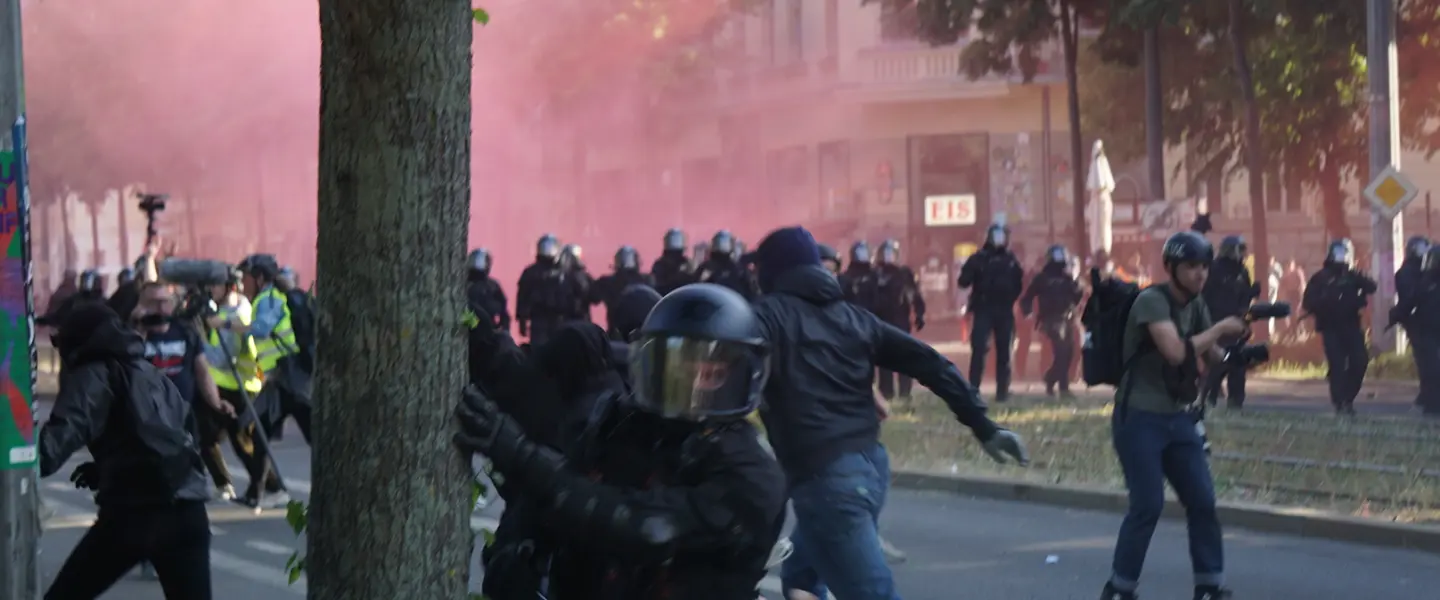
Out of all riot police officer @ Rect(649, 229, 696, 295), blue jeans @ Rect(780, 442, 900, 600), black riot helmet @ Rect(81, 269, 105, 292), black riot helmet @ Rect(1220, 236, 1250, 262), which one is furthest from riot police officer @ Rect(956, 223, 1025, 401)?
blue jeans @ Rect(780, 442, 900, 600)

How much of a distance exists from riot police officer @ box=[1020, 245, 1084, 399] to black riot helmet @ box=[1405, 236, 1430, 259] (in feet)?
11.5

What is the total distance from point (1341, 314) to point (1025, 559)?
8735 millimetres

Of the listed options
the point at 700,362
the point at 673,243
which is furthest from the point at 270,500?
the point at 700,362

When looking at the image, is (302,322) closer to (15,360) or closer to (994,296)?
(994,296)

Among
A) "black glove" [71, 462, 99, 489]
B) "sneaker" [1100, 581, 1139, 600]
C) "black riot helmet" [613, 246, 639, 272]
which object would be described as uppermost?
"black riot helmet" [613, 246, 639, 272]

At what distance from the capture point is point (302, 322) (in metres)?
13.9

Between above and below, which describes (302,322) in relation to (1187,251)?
below

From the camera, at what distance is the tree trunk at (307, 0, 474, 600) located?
11.0 ft

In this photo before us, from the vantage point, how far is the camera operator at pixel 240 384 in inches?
472

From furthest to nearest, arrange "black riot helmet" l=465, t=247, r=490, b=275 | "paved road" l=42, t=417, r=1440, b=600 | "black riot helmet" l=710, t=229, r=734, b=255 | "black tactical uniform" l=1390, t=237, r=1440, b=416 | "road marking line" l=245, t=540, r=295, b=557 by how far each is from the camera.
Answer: "black riot helmet" l=465, t=247, r=490, b=275
"black riot helmet" l=710, t=229, r=734, b=255
"black tactical uniform" l=1390, t=237, r=1440, b=416
"road marking line" l=245, t=540, r=295, b=557
"paved road" l=42, t=417, r=1440, b=600

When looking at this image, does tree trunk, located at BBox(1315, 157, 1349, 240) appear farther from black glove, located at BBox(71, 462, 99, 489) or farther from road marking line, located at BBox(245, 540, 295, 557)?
black glove, located at BBox(71, 462, 99, 489)

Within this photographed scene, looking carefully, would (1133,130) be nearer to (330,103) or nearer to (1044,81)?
(1044,81)

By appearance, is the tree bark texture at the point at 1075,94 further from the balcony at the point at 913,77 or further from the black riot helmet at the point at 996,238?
the balcony at the point at 913,77

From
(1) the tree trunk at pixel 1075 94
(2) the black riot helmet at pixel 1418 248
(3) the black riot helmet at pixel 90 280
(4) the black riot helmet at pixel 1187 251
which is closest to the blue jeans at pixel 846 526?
(4) the black riot helmet at pixel 1187 251
